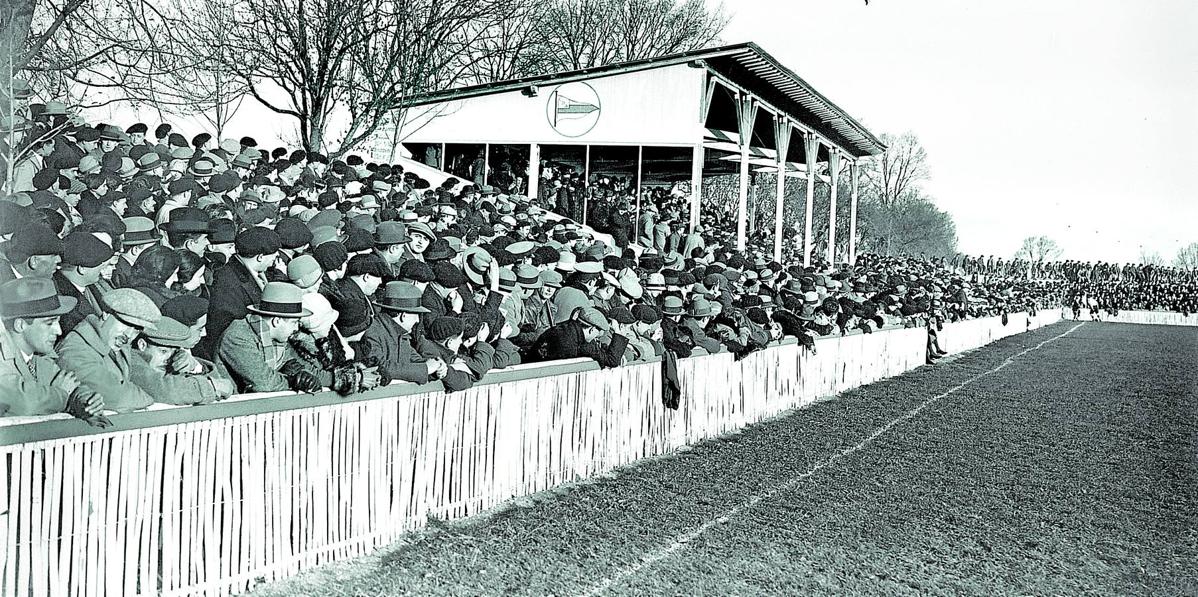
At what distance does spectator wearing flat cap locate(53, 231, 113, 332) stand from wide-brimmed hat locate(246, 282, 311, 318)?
0.85 meters

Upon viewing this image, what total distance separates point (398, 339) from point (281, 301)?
0.93 meters

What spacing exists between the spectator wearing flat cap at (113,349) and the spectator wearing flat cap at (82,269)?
0.60 feet

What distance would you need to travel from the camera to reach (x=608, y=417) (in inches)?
372

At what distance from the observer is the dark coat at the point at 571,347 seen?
8969mm

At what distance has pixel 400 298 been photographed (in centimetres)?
736

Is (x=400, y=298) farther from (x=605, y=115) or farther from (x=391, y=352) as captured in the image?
(x=605, y=115)

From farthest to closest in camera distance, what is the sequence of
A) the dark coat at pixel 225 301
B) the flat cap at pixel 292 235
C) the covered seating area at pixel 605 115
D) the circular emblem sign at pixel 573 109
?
the circular emblem sign at pixel 573 109
the covered seating area at pixel 605 115
the flat cap at pixel 292 235
the dark coat at pixel 225 301

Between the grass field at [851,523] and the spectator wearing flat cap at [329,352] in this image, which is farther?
the grass field at [851,523]

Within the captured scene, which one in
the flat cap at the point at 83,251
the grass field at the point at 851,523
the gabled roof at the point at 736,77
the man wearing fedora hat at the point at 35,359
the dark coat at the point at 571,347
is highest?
the gabled roof at the point at 736,77

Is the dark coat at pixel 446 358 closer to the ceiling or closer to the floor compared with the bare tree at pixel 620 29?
closer to the floor

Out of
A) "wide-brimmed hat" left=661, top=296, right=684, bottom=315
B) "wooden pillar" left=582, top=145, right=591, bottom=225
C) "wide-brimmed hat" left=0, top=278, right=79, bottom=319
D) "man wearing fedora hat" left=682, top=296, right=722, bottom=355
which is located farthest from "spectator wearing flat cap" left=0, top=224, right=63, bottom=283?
"wooden pillar" left=582, top=145, right=591, bottom=225

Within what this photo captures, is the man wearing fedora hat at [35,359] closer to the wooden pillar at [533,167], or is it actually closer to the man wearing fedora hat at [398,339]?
the man wearing fedora hat at [398,339]

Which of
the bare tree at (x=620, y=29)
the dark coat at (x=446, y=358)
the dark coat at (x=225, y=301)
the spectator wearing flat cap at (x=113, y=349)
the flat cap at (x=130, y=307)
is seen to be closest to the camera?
the spectator wearing flat cap at (x=113, y=349)

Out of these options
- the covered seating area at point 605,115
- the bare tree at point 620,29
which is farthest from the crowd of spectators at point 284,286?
the bare tree at point 620,29
